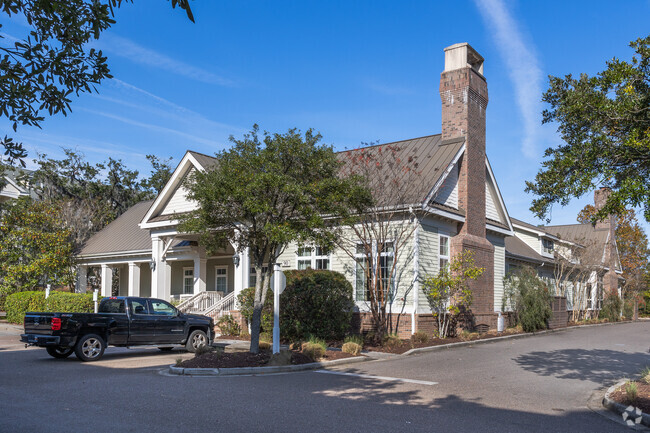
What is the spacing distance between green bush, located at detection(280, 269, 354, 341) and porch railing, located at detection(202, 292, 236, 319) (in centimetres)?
497

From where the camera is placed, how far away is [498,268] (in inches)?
1041

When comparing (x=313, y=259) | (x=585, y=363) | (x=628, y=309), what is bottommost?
(x=628, y=309)

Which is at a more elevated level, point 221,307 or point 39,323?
point 39,323

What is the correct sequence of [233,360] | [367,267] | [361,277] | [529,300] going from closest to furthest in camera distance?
[233,360] → [367,267] → [361,277] → [529,300]

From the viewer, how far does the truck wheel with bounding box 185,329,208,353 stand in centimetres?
1717

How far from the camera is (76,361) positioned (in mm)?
14867

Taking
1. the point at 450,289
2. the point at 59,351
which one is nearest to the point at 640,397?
the point at 450,289

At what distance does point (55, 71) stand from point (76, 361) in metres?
11.1

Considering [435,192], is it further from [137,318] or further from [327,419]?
[327,419]

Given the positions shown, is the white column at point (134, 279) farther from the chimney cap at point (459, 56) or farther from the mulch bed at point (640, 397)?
the mulch bed at point (640, 397)

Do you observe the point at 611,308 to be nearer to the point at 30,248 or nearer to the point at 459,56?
the point at 459,56

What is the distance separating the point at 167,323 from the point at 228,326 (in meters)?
5.63

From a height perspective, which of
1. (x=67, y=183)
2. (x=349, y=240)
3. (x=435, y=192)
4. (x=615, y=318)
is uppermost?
(x=67, y=183)

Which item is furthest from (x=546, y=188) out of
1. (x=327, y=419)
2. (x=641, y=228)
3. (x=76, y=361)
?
(x=641, y=228)
